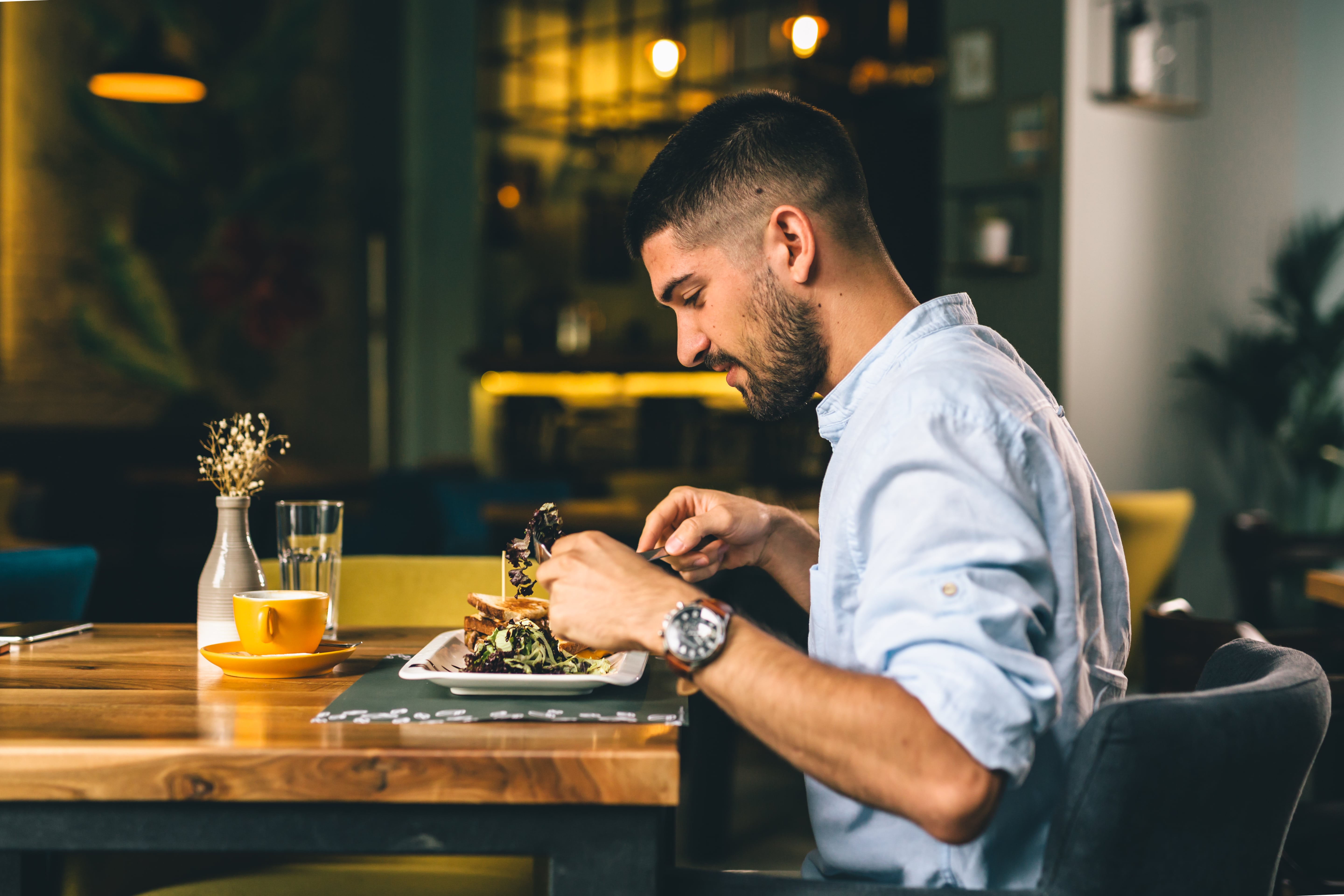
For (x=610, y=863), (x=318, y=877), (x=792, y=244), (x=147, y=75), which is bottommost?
(x=318, y=877)

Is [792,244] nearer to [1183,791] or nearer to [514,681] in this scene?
[514,681]

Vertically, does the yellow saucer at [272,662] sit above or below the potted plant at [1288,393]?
below

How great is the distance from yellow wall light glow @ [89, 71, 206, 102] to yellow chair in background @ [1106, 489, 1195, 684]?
15.9 ft

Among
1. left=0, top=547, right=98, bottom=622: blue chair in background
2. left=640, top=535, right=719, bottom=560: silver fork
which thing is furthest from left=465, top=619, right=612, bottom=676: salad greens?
left=0, top=547, right=98, bottom=622: blue chair in background

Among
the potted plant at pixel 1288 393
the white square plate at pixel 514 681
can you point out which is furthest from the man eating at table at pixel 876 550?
the potted plant at pixel 1288 393

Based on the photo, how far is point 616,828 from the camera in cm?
93

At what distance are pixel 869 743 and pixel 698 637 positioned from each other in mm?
166

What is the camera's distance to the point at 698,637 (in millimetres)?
953

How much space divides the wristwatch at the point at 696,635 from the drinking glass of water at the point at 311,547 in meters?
0.69

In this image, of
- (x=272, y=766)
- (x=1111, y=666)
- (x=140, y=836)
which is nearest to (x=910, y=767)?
(x=1111, y=666)

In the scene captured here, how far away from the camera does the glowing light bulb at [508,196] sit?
8.88 m

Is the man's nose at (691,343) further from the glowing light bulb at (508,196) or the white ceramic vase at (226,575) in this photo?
the glowing light bulb at (508,196)

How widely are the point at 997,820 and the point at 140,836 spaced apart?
735 mm

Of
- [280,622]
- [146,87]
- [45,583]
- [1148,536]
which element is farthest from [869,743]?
[146,87]
